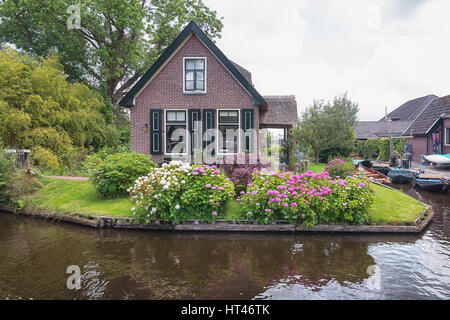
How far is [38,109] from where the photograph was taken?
13.3m

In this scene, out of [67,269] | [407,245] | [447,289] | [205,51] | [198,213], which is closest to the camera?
[447,289]

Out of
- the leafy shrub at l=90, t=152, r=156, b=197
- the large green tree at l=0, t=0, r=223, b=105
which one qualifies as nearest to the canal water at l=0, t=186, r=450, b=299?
the leafy shrub at l=90, t=152, r=156, b=197

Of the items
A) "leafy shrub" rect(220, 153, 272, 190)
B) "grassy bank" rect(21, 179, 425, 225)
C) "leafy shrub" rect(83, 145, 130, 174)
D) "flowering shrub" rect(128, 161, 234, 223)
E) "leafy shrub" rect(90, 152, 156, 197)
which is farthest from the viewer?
"leafy shrub" rect(83, 145, 130, 174)

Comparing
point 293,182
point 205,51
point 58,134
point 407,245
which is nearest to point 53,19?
point 58,134

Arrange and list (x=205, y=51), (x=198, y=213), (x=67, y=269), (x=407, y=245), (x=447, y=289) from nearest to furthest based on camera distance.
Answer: (x=447, y=289) → (x=67, y=269) → (x=407, y=245) → (x=198, y=213) → (x=205, y=51)

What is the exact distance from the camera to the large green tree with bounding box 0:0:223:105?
1806 cm

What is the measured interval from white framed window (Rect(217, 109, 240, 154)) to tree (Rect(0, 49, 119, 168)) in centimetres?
764

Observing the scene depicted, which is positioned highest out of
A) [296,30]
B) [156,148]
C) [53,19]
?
[53,19]

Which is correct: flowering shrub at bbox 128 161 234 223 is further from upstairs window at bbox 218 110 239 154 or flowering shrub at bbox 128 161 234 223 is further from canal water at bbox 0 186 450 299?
upstairs window at bbox 218 110 239 154

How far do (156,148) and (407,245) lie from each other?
1010 cm

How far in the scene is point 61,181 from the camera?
11.6 metres

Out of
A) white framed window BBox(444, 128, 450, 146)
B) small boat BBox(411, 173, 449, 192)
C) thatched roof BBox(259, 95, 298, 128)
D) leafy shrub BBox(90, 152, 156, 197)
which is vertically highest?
thatched roof BBox(259, 95, 298, 128)

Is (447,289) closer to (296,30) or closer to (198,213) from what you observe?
(198,213)

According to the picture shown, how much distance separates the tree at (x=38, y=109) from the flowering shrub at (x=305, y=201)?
1040 cm
